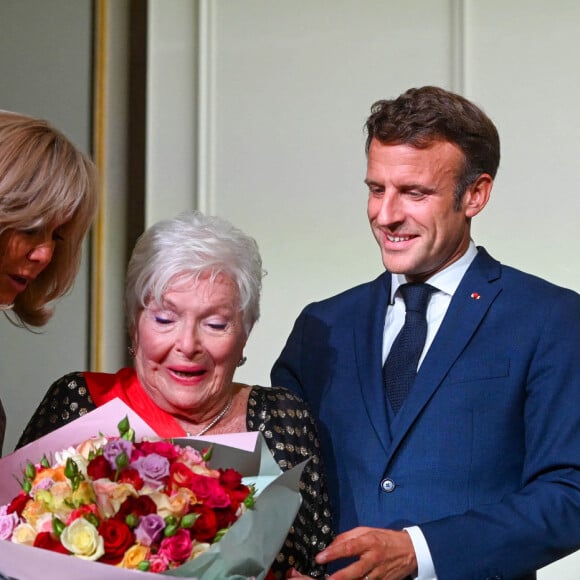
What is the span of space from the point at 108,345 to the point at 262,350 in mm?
528

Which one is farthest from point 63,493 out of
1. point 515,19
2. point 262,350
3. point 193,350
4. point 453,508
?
point 515,19

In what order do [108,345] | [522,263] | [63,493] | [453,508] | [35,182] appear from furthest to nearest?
[108,345], [522,263], [453,508], [35,182], [63,493]

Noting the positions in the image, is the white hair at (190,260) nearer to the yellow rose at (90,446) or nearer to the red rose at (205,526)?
the yellow rose at (90,446)

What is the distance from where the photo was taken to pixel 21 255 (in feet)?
7.04

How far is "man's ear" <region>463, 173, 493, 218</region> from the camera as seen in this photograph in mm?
2558

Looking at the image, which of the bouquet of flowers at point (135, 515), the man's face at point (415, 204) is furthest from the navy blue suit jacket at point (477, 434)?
the bouquet of flowers at point (135, 515)

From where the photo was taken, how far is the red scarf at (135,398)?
2281 millimetres

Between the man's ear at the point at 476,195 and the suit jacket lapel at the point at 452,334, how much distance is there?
11 centimetres

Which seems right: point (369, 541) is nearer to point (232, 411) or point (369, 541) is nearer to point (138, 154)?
point (232, 411)

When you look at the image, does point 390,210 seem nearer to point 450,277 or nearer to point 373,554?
point 450,277

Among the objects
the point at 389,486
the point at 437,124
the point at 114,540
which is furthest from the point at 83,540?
the point at 437,124

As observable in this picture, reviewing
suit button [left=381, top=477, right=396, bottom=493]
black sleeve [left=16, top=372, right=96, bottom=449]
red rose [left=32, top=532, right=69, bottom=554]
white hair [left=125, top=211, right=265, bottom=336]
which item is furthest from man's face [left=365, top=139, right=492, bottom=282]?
red rose [left=32, top=532, right=69, bottom=554]

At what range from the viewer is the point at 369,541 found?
2.15 meters

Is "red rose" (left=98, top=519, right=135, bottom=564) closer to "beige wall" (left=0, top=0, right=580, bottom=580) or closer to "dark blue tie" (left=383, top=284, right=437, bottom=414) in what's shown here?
"dark blue tie" (left=383, top=284, right=437, bottom=414)
